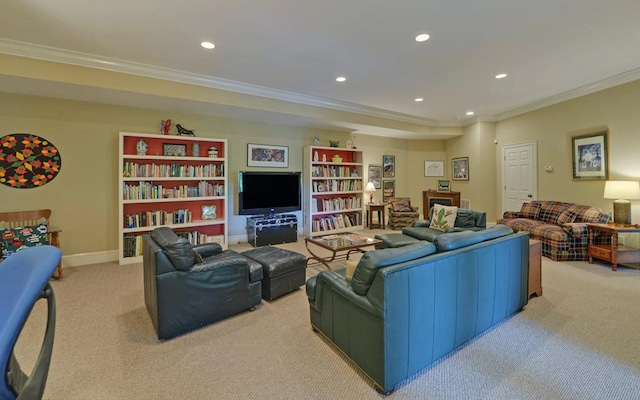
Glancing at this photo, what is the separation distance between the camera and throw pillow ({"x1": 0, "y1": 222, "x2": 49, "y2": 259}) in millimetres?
3357

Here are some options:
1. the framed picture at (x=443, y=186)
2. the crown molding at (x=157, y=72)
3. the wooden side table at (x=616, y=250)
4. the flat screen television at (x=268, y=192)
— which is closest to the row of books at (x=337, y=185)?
the flat screen television at (x=268, y=192)

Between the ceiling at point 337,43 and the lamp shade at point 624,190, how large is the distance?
173 cm

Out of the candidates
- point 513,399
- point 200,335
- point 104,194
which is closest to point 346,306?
point 513,399

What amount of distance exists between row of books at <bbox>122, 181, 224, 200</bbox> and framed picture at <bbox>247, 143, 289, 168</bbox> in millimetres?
892

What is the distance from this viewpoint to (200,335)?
2.43 metres

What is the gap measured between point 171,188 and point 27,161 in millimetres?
1826

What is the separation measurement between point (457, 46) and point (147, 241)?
13.3 feet

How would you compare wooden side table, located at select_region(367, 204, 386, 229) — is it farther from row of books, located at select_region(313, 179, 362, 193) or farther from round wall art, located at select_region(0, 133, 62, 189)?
round wall art, located at select_region(0, 133, 62, 189)

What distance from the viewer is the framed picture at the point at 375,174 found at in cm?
775

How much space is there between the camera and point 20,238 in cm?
344

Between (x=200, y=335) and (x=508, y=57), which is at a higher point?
(x=508, y=57)

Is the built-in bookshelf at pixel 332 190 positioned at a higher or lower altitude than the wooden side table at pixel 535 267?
higher

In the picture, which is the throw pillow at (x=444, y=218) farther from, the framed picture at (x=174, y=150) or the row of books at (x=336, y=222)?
the framed picture at (x=174, y=150)

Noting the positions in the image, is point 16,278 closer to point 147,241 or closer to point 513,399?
point 147,241
